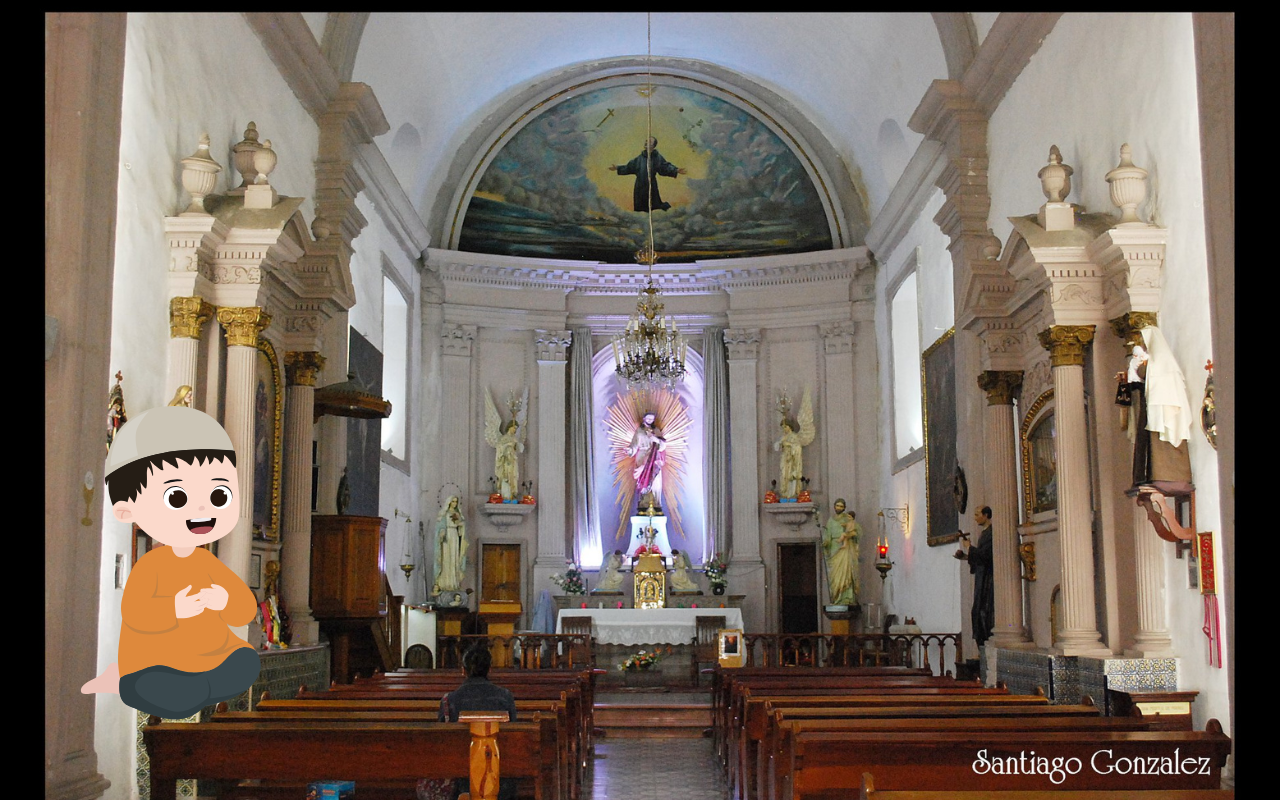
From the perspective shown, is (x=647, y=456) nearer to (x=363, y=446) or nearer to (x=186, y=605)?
(x=363, y=446)

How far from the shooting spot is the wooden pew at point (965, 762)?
218 inches

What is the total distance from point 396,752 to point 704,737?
733 centimetres

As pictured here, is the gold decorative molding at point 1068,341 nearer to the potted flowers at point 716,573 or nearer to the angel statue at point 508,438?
the potted flowers at point 716,573

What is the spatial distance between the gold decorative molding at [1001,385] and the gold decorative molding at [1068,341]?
1907 mm

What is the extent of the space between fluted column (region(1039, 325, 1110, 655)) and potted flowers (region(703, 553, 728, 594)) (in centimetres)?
870

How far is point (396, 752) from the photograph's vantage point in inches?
232

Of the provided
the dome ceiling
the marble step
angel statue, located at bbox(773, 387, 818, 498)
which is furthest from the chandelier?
the marble step

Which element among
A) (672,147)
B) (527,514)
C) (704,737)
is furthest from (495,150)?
(704,737)

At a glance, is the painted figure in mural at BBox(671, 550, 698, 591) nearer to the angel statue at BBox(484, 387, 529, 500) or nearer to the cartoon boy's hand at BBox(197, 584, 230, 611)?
the angel statue at BBox(484, 387, 529, 500)

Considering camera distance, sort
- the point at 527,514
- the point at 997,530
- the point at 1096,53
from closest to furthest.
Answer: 1. the point at 1096,53
2. the point at 997,530
3. the point at 527,514

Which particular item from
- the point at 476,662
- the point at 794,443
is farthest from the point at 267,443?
the point at 794,443

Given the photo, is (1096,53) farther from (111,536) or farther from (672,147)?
(672,147)

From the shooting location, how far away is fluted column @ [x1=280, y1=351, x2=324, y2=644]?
1098 centimetres

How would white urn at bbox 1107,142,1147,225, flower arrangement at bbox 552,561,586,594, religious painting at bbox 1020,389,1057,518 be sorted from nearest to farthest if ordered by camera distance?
white urn at bbox 1107,142,1147,225 → religious painting at bbox 1020,389,1057,518 → flower arrangement at bbox 552,561,586,594
